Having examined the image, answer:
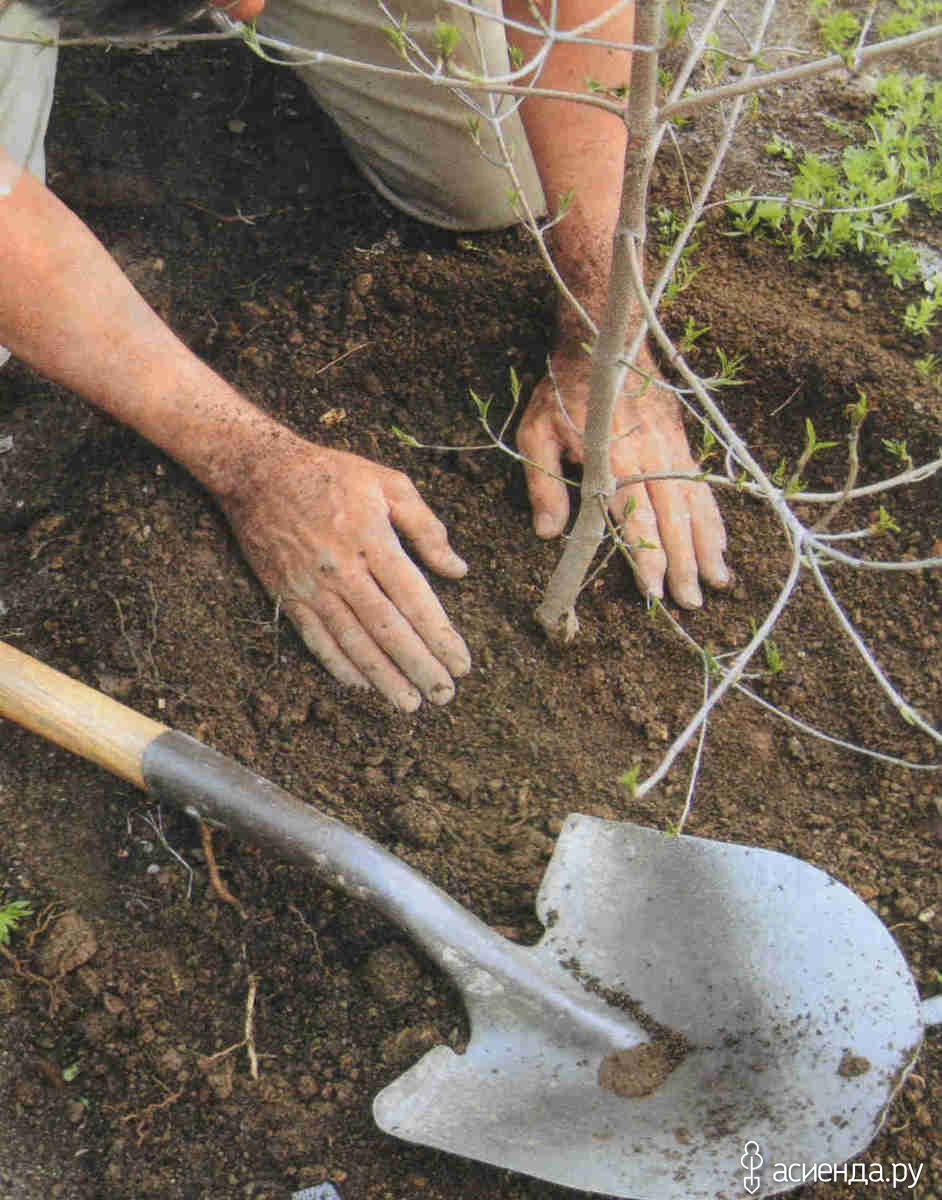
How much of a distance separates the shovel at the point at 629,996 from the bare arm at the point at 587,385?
0.55 meters

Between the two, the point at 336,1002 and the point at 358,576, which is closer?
the point at 336,1002

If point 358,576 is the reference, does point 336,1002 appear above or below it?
below

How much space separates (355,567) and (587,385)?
59 cm

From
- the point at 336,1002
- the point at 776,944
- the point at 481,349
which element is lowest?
the point at 336,1002

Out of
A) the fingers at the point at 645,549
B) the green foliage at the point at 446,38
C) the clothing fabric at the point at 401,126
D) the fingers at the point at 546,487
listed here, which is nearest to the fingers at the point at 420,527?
the fingers at the point at 546,487

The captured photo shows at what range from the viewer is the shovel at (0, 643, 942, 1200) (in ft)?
5.14

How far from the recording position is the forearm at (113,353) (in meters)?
2.05

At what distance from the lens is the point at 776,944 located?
1699 mm

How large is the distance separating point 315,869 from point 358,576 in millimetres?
536

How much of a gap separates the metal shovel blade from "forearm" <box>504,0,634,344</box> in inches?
42.1

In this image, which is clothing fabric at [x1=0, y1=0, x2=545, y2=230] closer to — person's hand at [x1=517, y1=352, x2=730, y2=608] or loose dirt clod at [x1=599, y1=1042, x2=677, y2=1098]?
person's hand at [x1=517, y1=352, x2=730, y2=608]

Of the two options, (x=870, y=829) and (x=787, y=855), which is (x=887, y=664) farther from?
(x=787, y=855)

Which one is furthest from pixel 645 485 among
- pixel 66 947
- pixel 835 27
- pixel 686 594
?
pixel 66 947

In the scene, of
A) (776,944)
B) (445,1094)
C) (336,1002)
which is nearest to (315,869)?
(336,1002)
